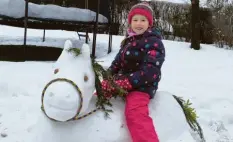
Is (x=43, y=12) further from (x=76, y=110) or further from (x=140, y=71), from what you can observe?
(x=76, y=110)

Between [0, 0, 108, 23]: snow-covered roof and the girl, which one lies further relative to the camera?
[0, 0, 108, 23]: snow-covered roof

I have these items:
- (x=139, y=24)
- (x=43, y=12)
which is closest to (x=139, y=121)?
(x=139, y=24)

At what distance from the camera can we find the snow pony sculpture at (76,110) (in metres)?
2.33

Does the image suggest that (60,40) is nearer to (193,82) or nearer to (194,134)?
(193,82)

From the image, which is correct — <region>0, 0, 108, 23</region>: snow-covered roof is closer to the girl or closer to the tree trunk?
the tree trunk

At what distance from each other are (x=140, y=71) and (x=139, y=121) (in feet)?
1.19

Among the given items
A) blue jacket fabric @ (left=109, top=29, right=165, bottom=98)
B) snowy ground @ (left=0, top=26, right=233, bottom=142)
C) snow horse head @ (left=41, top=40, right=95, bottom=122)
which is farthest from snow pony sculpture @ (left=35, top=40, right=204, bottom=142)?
snowy ground @ (left=0, top=26, right=233, bottom=142)

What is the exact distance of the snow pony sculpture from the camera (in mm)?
2334

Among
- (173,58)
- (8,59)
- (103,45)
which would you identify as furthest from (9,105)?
(103,45)

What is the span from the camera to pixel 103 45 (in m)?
9.12

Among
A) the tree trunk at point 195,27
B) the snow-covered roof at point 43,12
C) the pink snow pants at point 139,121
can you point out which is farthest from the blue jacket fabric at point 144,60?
the tree trunk at point 195,27

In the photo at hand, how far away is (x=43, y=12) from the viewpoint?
7.08 meters

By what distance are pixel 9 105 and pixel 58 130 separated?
2482 millimetres

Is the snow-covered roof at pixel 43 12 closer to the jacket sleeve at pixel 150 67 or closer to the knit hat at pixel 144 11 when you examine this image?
the knit hat at pixel 144 11
